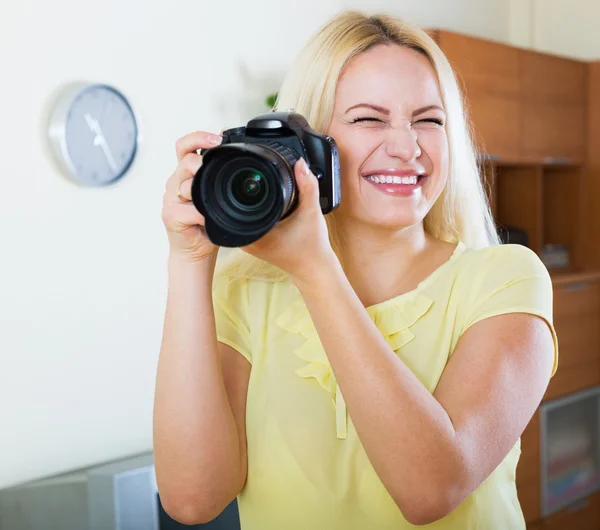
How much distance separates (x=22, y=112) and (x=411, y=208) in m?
1.37

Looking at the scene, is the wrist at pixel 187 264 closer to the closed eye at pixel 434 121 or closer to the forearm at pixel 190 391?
the forearm at pixel 190 391

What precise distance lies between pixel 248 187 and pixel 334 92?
1.00ft

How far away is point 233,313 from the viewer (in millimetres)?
1156

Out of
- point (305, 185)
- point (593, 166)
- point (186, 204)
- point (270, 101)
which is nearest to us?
point (305, 185)

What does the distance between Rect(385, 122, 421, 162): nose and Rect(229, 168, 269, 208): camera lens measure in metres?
0.27

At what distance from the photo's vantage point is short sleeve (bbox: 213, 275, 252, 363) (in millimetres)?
1134

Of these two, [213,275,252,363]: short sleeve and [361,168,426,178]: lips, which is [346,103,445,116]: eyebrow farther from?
[213,275,252,363]: short sleeve

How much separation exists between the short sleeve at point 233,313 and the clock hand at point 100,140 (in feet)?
3.92

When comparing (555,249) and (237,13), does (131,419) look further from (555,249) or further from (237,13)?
(555,249)

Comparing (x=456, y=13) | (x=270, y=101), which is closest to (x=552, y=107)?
(x=456, y=13)

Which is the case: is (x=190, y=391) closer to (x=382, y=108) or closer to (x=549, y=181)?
(x=382, y=108)

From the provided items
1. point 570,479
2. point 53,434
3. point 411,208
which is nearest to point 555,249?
point 570,479

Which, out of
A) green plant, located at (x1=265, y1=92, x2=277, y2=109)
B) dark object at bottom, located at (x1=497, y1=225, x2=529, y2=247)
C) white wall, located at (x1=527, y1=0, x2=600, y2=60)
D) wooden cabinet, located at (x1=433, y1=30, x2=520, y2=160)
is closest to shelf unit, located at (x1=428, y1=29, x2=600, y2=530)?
wooden cabinet, located at (x1=433, y1=30, x2=520, y2=160)

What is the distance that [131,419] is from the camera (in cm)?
239
